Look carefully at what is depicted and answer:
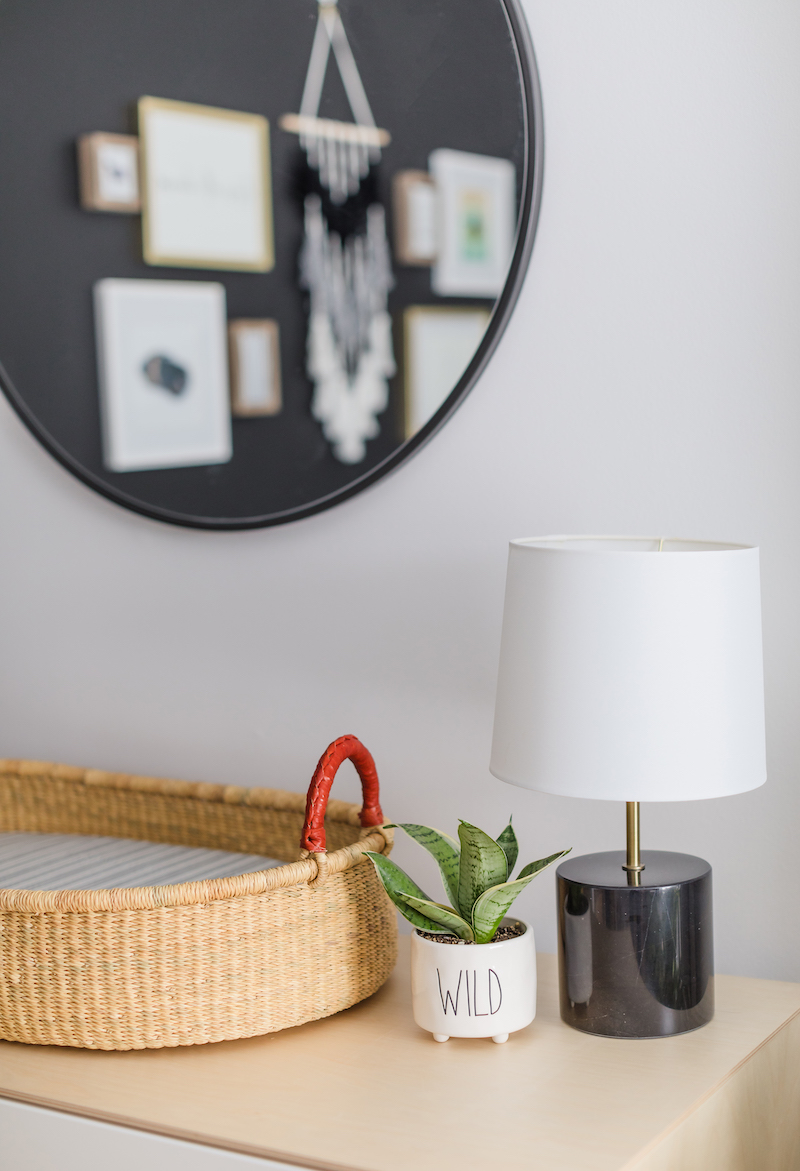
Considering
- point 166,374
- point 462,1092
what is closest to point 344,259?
point 166,374

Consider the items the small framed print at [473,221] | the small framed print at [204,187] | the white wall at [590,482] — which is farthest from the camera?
the small framed print at [204,187]

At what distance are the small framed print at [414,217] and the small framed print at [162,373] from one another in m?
0.27

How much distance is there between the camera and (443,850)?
1.13 meters

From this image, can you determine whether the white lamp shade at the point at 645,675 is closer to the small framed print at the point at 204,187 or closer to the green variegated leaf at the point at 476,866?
the green variegated leaf at the point at 476,866

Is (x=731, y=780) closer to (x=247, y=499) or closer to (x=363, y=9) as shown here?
(x=247, y=499)

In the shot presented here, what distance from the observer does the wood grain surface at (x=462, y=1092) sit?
35.0 inches

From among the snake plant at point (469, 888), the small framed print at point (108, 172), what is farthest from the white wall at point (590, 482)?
the small framed print at point (108, 172)

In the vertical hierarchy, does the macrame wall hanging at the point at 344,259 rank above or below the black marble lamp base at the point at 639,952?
above

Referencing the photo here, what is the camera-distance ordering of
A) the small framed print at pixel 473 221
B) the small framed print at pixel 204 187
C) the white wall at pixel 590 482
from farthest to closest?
the small framed print at pixel 204 187, the small framed print at pixel 473 221, the white wall at pixel 590 482

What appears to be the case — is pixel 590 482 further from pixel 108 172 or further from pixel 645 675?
pixel 108 172

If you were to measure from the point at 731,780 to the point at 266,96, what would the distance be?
97cm

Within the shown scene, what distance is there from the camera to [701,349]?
1213 mm

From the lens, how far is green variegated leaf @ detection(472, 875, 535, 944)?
1.04 m

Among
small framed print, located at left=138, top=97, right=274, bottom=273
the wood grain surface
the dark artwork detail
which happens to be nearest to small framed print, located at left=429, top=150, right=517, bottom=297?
small framed print, located at left=138, top=97, right=274, bottom=273
